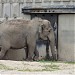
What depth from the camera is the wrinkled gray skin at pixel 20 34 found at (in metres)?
16.4

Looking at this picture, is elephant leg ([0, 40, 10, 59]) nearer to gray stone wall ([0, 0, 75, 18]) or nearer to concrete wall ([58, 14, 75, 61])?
gray stone wall ([0, 0, 75, 18])

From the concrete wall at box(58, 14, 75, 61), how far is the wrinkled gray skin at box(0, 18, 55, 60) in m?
1.27

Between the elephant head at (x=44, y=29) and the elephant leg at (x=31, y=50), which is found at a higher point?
the elephant head at (x=44, y=29)

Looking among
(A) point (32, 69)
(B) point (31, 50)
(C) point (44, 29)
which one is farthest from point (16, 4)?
(A) point (32, 69)

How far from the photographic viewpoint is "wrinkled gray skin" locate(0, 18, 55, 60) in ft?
53.7

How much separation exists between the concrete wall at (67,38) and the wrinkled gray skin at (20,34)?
4.16ft

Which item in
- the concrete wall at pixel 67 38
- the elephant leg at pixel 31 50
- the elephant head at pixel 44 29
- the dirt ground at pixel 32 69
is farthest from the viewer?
the concrete wall at pixel 67 38

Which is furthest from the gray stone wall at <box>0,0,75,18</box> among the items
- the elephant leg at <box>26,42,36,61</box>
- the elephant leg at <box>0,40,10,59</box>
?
the elephant leg at <box>26,42,36,61</box>

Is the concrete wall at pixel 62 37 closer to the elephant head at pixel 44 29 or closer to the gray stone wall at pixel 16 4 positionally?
the gray stone wall at pixel 16 4

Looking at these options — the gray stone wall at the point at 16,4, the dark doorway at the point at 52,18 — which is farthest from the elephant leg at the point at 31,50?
the gray stone wall at the point at 16,4

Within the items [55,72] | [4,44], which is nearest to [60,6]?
[4,44]

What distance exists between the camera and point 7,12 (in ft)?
58.2

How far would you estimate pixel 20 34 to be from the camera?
1641 cm

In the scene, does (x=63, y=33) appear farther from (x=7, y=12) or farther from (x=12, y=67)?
(x=12, y=67)
